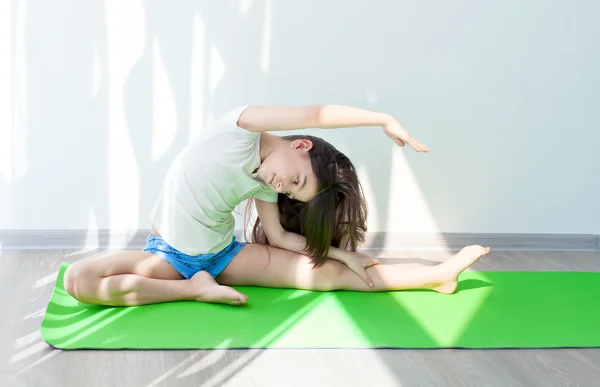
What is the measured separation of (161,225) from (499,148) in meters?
1.48

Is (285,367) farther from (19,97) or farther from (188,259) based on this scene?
(19,97)

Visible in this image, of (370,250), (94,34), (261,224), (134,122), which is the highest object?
(94,34)

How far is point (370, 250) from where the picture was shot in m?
3.34

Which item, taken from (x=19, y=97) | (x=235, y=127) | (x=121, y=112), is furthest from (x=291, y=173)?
(x=19, y=97)

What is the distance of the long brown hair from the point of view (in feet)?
8.34

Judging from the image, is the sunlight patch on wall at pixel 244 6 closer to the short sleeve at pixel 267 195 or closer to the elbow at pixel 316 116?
the short sleeve at pixel 267 195

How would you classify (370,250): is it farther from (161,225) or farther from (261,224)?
(161,225)

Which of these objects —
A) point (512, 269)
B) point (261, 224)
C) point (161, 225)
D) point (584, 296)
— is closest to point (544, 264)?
point (512, 269)

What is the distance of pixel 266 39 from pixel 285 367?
1490 mm

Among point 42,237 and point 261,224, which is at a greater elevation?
point 261,224

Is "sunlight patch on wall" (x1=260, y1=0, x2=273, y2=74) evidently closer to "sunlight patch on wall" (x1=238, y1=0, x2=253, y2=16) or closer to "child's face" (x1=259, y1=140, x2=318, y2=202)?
"sunlight patch on wall" (x1=238, y1=0, x2=253, y2=16)

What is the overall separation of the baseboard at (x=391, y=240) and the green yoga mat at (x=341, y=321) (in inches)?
17.7

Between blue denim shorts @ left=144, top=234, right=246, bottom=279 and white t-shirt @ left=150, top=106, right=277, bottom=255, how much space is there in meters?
0.02

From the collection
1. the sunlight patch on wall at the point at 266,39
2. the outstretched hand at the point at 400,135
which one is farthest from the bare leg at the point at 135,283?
the sunlight patch on wall at the point at 266,39
